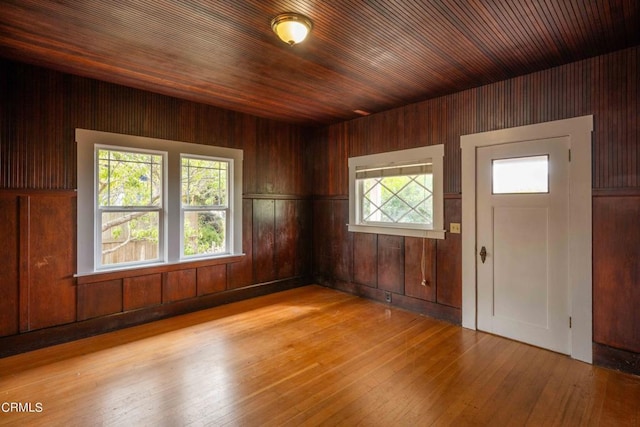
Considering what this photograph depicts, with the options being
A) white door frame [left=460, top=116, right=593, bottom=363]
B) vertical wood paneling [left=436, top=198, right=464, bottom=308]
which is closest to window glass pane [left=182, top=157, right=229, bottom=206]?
vertical wood paneling [left=436, top=198, right=464, bottom=308]

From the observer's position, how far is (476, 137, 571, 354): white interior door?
3.04 metres

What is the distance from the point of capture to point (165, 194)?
4008mm

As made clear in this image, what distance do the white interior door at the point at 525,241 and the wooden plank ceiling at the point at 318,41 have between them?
92 cm

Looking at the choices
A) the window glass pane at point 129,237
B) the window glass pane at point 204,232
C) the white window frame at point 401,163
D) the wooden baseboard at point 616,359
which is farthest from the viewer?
the window glass pane at point 204,232

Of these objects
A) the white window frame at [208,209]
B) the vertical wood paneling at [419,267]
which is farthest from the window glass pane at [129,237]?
the vertical wood paneling at [419,267]

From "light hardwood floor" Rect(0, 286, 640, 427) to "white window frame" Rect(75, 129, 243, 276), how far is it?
0.89 m

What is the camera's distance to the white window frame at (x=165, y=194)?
3396mm

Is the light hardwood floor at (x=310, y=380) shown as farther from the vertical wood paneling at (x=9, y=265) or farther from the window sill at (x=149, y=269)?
the window sill at (x=149, y=269)

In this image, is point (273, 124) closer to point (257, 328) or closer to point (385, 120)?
point (385, 120)

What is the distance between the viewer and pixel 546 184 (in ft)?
10.2

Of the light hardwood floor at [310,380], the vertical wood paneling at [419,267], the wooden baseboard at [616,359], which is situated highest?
the vertical wood paneling at [419,267]

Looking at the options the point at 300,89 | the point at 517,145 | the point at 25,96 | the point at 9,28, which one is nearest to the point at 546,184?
the point at 517,145

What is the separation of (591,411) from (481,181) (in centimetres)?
221

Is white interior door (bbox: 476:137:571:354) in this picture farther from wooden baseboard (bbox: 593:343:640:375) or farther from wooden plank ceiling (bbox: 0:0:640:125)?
wooden plank ceiling (bbox: 0:0:640:125)
